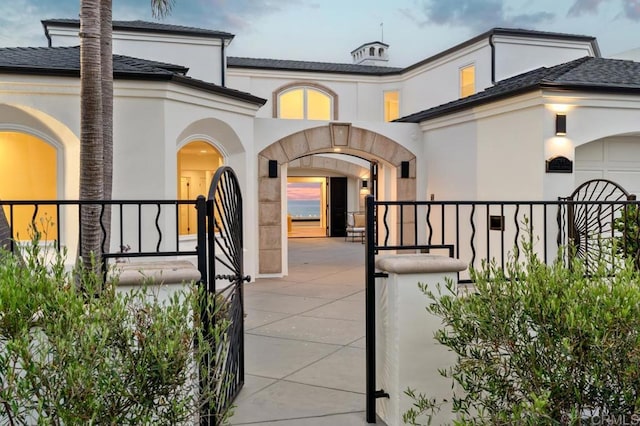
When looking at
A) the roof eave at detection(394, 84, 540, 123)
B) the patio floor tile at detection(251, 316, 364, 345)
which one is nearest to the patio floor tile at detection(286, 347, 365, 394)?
the patio floor tile at detection(251, 316, 364, 345)

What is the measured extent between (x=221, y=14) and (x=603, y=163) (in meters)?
38.4

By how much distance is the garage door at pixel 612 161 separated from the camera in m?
9.52

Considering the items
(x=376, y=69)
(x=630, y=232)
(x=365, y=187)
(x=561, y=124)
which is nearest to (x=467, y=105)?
(x=561, y=124)

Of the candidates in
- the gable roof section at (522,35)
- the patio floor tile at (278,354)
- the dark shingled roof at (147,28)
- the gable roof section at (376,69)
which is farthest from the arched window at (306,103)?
the patio floor tile at (278,354)

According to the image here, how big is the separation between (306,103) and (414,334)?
1543 cm

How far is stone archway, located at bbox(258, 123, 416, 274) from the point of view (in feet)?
35.7

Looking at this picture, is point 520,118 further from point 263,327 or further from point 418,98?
point 418,98

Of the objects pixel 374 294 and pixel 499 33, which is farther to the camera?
pixel 499 33

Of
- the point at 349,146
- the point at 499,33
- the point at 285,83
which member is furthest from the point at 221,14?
the point at 349,146

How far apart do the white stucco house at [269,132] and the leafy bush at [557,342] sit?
21.6 feet

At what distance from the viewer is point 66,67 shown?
8.06m

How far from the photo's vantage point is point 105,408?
7.11ft

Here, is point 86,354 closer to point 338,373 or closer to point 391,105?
point 338,373

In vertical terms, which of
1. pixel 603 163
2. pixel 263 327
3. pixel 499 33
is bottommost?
pixel 263 327
